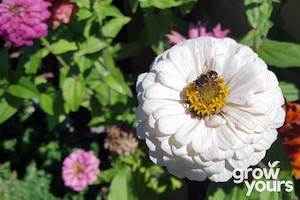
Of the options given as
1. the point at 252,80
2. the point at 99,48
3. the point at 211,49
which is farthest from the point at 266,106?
the point at 99,48

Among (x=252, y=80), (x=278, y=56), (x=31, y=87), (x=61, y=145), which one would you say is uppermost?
(x=252, y=80)

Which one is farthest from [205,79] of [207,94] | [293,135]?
[293,135]

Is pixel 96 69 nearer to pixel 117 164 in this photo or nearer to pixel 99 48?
pixel 99 48

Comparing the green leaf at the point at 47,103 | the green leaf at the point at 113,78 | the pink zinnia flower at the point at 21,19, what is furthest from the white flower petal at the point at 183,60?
the green leaf at the point at 47,103

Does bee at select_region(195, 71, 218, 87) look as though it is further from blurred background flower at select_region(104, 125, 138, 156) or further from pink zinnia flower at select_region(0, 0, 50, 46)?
blurred background flower at select_region(104, 125, 138, 156)

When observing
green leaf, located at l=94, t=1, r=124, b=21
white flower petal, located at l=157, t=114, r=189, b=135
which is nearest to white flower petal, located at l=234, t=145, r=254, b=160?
white flower petal, located at l=157, t=114, r=189, b=135

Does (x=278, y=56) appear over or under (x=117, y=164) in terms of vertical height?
over

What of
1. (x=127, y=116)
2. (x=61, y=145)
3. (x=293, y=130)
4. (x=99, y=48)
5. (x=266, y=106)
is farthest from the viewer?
(x=61, y=145)
